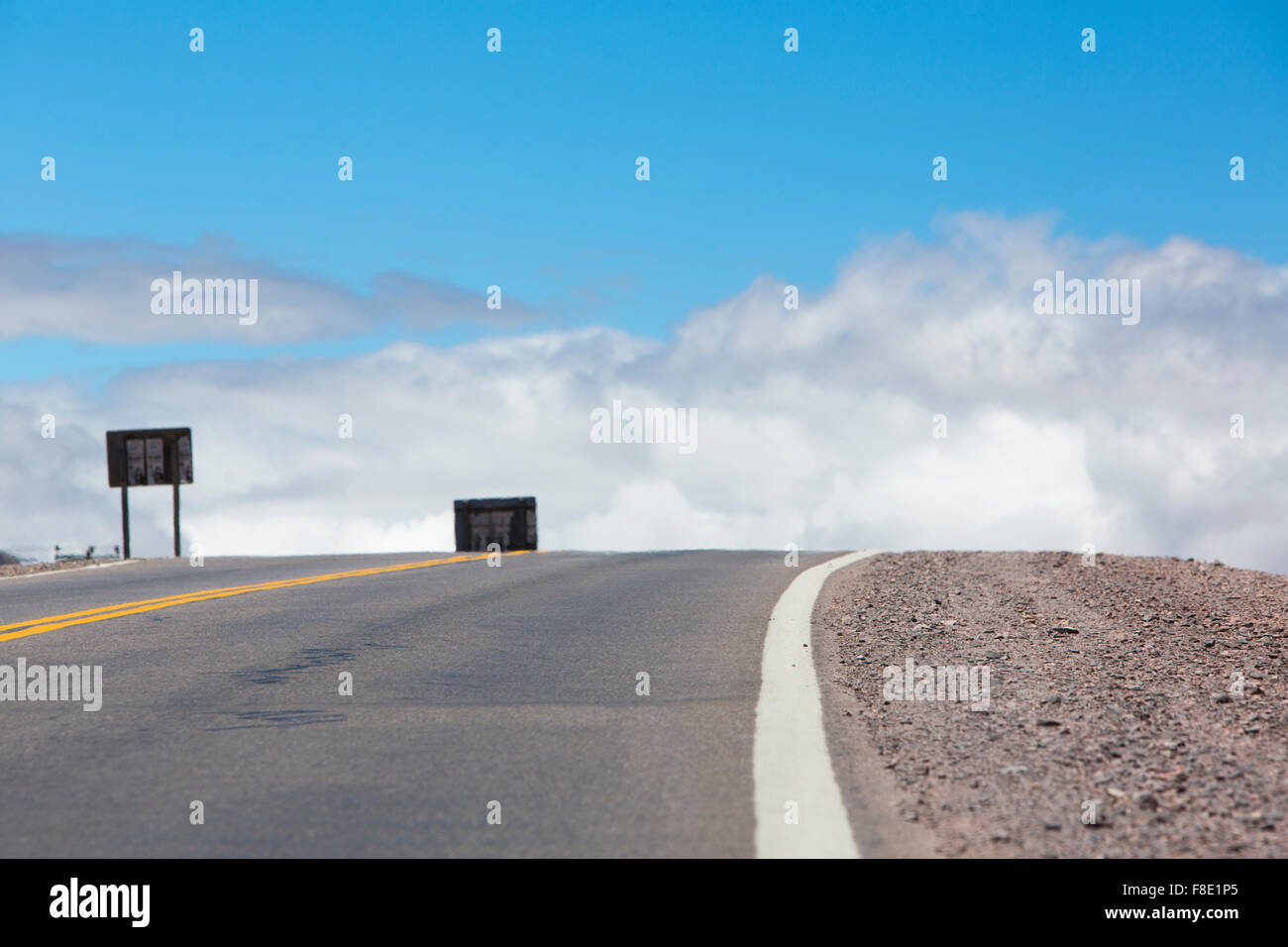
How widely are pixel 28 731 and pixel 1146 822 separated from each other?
518 cm

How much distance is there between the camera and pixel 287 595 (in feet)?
40.4

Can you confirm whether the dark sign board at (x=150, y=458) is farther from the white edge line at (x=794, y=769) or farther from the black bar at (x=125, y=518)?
the white edge line at (x=794, y=769)

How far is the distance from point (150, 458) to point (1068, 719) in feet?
93.6

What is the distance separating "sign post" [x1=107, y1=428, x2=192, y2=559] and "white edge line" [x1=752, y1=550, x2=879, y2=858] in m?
24.9

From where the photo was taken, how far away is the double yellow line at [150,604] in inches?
392

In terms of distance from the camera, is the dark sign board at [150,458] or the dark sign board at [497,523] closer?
the dark sign board at [150,458]

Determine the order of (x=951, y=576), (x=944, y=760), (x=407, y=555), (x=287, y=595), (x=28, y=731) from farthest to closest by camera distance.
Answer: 1. (x=407, y=555)
2. (x=951, y=576)
3. (x=287, y=595)
4. (x=28, y=731)
5. (x=944, y=760)

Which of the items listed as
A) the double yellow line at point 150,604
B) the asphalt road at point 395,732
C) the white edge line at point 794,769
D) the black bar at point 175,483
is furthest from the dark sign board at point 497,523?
the white edge line at point 794,769

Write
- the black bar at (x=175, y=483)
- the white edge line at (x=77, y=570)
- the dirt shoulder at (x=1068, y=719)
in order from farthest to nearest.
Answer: the black bar at (x=175, y=483), the white edge line at (x=77, y=570), the dirt shoulder at (x=1068, y=719)

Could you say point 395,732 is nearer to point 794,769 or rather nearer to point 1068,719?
point 794,769

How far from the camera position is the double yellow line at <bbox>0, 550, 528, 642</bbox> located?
9.95 meters

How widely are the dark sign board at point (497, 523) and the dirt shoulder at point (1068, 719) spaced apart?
73.9 feet
